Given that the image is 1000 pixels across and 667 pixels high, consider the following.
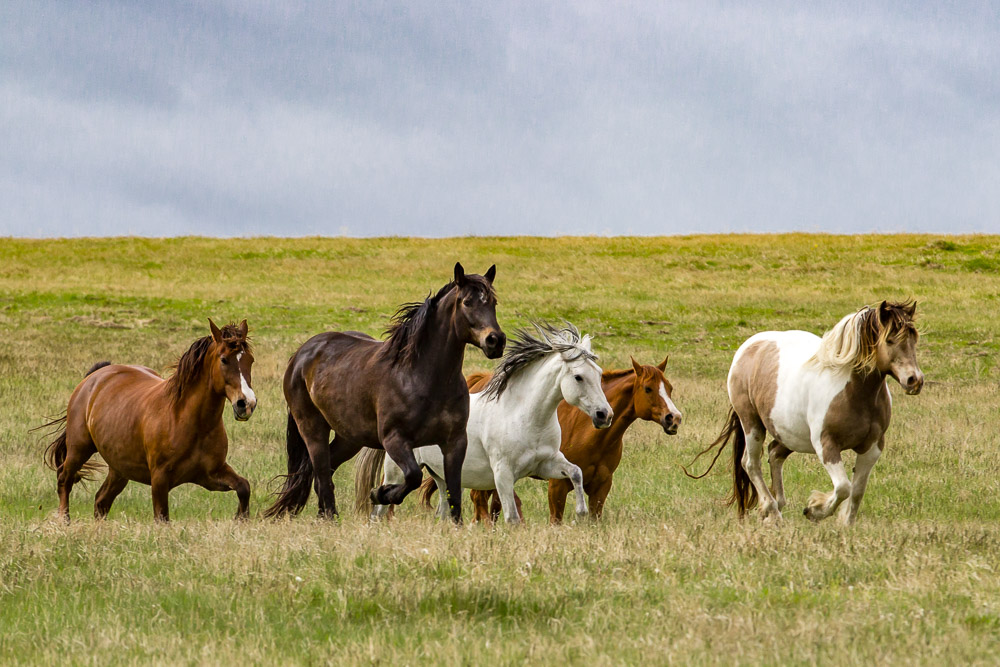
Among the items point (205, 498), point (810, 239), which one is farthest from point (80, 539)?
point (810, 239)

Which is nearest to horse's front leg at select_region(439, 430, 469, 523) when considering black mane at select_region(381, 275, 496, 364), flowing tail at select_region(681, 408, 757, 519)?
black mane at select_region(381, 275, 496, 364)

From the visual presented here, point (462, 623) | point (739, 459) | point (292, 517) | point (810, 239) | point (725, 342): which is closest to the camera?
point (462, 623)

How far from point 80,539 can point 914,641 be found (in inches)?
208

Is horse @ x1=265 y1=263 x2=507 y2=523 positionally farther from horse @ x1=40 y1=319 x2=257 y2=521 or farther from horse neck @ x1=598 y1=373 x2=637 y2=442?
horse neck @ x1=598 y1=373 x2=637 y2=442

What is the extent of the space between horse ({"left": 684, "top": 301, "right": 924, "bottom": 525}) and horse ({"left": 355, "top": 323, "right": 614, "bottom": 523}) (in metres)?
1.95

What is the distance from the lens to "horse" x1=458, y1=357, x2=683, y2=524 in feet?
28.5

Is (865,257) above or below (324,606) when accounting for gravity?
above

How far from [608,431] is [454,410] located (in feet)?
5.52

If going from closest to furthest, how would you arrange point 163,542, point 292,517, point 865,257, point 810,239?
point 163,542 → point 292,517 → point 865,257 → point 810,239

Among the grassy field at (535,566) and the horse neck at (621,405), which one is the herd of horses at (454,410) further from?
the grassy field at (535,566)

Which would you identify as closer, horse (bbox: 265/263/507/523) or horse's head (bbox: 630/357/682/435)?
horse (bbox: 265/263/507/523)

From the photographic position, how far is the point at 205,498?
34.5 ft

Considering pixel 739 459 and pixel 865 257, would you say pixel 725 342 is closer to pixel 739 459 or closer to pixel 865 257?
pixel 739 459

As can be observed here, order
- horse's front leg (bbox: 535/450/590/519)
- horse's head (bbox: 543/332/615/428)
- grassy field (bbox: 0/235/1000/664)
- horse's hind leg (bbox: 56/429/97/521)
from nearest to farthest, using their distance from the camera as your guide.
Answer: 1. grassy field (bbox: 0/235/1000/664)
2. horse's head (bbox: 543/332/615/428)
3. horse's front leg (bbox: 535/450/590/519)
4. horse's hind leg (bbox: 56/429/97/521)
